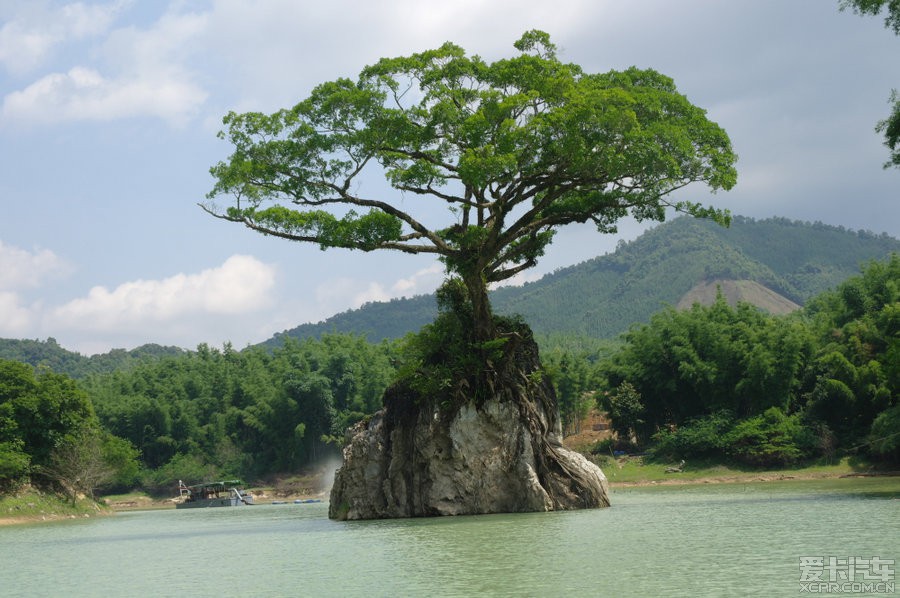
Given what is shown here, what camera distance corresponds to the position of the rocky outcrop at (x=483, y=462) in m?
25.0

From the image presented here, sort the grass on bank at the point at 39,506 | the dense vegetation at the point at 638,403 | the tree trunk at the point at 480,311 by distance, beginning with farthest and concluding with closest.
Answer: the dense vegetation at the point at 638,403 < the grass on bank at the point at 39,506 < the tree trunk at the point at 480,311

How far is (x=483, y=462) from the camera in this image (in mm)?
25016

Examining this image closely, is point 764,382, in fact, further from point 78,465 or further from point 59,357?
point 59,357

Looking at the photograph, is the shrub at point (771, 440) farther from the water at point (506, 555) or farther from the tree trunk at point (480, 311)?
the tree trunk at point (480, 311)

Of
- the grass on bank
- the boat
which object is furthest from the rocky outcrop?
the boat

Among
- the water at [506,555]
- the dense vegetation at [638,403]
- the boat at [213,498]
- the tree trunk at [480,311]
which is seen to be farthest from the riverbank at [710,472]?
the boat at [213,498]

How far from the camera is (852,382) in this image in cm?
4488

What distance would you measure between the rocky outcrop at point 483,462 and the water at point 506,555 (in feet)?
4.04

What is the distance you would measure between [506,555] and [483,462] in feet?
32.7

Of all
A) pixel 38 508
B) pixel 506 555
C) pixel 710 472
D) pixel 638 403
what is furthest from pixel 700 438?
pixel 506 555

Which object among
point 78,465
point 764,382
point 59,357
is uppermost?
point 59,357

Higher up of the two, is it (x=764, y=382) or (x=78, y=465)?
(x=764, y=382)

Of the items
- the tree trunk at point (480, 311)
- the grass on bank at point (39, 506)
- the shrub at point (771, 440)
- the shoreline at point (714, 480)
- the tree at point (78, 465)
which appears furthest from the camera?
the tree at point (78, 465)

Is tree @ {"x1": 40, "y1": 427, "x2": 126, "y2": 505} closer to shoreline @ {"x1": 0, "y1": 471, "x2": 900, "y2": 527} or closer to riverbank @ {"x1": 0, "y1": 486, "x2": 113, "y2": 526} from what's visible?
riverbank @ {"x1": 0, "y1": 486, "x2": 113, "y2": 526}
